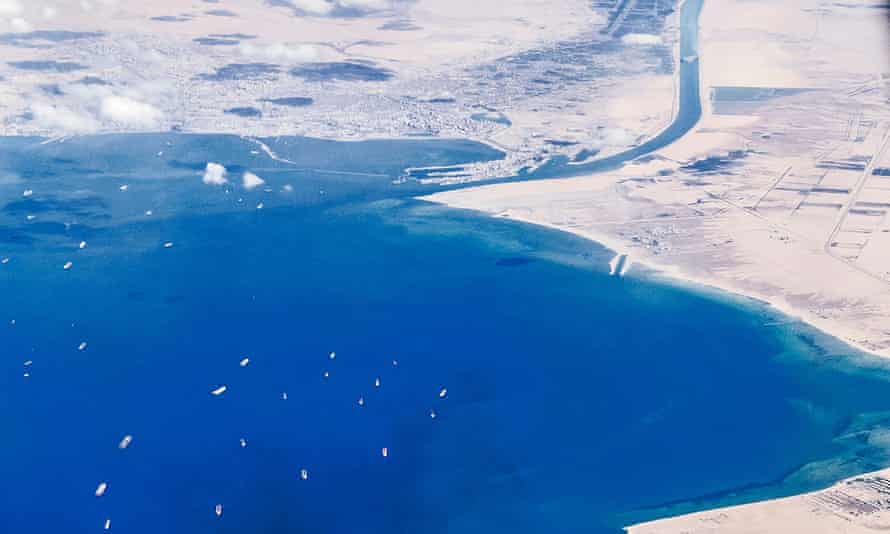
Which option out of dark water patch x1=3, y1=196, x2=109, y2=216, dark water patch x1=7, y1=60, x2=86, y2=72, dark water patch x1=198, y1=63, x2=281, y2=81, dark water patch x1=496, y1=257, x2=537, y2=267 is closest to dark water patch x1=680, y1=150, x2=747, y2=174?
dark water patch x1=496, y1=257, x2=537, y2=267

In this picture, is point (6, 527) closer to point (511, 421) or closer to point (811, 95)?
point (511, 421)

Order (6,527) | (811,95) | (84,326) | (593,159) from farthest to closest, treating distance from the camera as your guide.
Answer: (811,95)
(593,159)
(84,326)
(6,527)

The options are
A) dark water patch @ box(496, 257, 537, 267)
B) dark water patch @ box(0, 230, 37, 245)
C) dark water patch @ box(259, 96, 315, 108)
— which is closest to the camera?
dark water patch @ box(496, 257, 537, 267)

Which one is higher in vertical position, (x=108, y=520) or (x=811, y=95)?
(x=811, y=95)

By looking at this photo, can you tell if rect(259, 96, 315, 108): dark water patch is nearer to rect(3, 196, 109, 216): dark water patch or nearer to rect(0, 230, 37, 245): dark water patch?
rect(3, 196, 109, 216): dark water patch

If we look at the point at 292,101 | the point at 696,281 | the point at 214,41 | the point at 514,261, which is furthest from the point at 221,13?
the point at 696,281

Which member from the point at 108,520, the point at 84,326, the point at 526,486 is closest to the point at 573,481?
the point at 526,486

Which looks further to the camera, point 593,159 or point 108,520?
point 593,159
